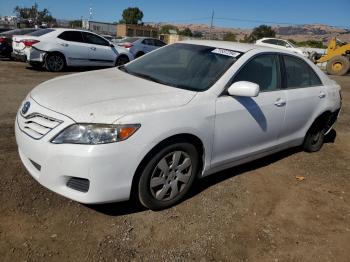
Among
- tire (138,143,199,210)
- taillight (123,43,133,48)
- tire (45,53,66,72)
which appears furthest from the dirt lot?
taillight (123,43,133,48)

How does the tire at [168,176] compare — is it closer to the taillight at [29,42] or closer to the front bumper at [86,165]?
the front bumper at [86,165]

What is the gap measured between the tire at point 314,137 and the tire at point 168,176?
243 cm

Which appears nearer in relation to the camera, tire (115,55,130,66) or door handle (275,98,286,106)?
door handle (275,98,286,106)

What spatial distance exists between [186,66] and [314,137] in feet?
8.25

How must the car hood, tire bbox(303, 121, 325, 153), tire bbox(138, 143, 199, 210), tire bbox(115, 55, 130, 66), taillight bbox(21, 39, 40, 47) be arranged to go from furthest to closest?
tire bbox(115, 55, 130, 66), taillight bbox(21, 39, 40, 47), tire bbox(303, 121, 325, 153), tire bbox(138, 143, 199, 210), the car hood

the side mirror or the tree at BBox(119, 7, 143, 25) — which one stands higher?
the tree at BBox(119, 7, 143, 25)

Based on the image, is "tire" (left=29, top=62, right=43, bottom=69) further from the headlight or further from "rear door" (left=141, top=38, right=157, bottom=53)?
the headlight

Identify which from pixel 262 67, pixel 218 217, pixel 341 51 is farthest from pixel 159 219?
pixel 341 51

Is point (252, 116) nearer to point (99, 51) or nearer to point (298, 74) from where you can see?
point (298, 74)

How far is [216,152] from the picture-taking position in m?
3.81

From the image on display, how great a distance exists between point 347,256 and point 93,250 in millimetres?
2147

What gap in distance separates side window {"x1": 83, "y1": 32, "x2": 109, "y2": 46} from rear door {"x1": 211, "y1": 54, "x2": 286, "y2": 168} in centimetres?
978

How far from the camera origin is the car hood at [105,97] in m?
3.06

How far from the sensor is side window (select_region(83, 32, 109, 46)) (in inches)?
513
